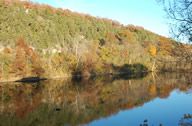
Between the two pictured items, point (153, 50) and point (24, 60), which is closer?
point (24, 60)

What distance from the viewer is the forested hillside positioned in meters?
69.2

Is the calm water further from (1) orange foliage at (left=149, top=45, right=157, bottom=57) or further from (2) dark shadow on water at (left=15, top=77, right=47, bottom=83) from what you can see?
(1) orange foliage at (left=149, top=45, right=157, bottom=57)

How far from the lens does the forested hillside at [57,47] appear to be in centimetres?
6916

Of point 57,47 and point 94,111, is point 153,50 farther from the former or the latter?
point 94,111

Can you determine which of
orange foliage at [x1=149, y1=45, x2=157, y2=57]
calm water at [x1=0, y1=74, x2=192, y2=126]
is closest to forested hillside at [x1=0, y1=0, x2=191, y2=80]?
orange foliage at [x1=149, y1=45, x2=157, y2=57]

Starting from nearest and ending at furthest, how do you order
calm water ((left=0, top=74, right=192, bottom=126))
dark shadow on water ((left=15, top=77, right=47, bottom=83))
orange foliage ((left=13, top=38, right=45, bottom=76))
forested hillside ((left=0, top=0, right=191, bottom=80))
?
1. calm water ((left=0, top=74, right=192, bottom=126))
2. dark shadow on water ((left=15, top=77, right=47, bottom=83))
3. orange foliage ((left=13, top=38, right=45, bottom=76))
4. forested hillside ((left=0, top=0, right=191, bottom=80))

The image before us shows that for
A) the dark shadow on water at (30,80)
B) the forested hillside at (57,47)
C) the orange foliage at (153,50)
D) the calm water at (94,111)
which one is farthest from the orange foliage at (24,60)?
the orange foliage at (153,50)

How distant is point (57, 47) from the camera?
90.4 metres

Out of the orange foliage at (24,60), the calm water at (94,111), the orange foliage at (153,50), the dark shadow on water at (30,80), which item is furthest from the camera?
the orange foliage at (153,50)

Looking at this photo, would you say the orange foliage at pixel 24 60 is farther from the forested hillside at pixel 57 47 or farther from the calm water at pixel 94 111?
the calm water at pixel 94 111

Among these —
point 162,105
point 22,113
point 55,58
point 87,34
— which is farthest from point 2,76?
point 87,34

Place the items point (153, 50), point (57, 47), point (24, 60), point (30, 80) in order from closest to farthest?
1. point (30, 80)
2. point (24, 60)
3. point (57, 47)
4. point (153, 50)

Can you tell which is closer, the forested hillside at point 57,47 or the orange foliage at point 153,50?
the forested hillside at point 57,47

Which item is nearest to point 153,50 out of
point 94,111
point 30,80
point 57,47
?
point 57,47
